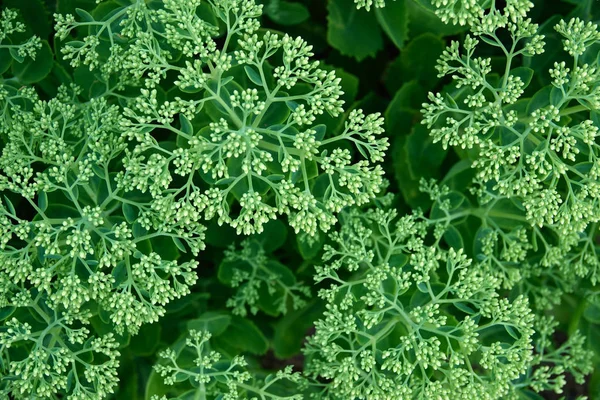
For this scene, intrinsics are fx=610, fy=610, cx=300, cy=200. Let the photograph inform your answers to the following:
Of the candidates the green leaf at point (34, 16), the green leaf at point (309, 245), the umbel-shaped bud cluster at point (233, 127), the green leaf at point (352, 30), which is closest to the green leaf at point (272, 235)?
the green leaf at point (309, 245)

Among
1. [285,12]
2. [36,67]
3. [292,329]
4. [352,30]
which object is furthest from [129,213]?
[352,30]

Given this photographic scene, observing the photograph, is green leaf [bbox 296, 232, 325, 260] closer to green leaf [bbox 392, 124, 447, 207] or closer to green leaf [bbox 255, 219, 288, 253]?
green leaf [bbox 255, 219, 288, 253]

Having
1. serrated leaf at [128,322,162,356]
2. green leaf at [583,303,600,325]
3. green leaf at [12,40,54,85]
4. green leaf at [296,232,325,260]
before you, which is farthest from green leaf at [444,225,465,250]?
green leaf at [12,40,54,85]

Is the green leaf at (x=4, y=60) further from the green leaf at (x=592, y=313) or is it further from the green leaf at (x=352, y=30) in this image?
the green leaf at (x=592, y=313)

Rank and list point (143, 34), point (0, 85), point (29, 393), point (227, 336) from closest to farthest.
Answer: point (143, 34) < point (29, 393) < point (0, 85) < point (227, 336)

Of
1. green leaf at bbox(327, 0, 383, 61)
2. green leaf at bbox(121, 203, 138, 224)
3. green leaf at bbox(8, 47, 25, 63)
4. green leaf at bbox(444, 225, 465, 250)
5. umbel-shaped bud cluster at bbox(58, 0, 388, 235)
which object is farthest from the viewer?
green leaf at bbox(327, 0, 383, 61)

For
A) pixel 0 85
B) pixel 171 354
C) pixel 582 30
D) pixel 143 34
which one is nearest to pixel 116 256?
pixel 171 354

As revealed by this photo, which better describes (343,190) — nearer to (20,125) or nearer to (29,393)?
(20,125)

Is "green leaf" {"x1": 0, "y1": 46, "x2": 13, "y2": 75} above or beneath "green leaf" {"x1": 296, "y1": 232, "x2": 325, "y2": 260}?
above
